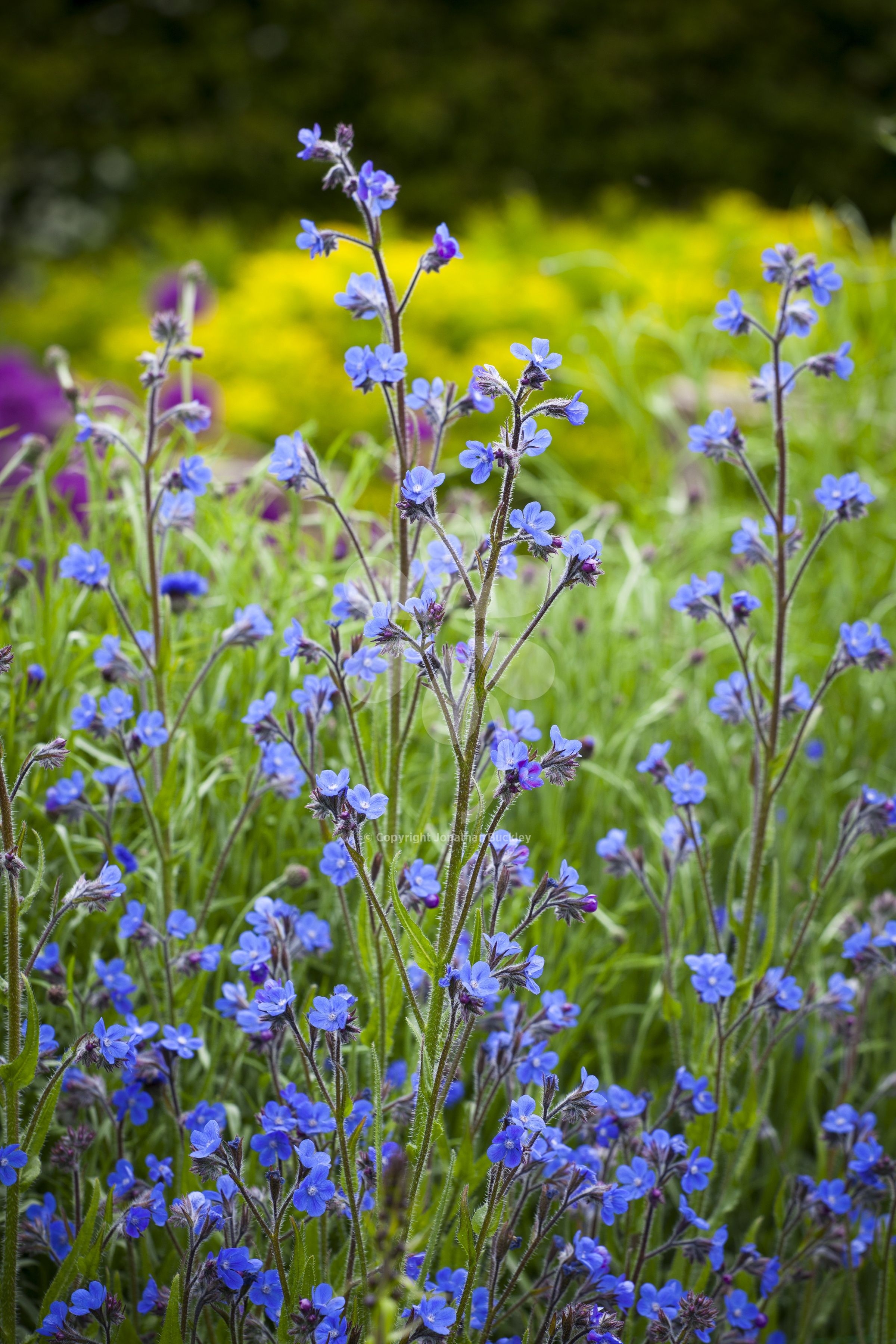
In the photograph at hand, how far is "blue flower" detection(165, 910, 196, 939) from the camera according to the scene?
153cm

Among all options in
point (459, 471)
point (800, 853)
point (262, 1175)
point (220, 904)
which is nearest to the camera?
point (262, 1175)

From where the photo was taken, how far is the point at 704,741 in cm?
236

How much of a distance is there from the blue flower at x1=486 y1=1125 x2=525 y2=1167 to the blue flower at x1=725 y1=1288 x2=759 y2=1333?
0.55 meters

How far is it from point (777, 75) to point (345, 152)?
373 inches

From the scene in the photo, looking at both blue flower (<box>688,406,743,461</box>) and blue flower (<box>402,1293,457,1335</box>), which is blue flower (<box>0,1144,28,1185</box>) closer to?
blue flower (<box>402,1293,457,1335</box>)

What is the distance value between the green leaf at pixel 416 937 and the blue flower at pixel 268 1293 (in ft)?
1.41

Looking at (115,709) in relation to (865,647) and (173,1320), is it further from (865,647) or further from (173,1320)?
(865,647)

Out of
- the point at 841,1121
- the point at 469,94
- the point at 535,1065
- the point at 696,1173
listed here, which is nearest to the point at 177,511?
the point at 535,1065

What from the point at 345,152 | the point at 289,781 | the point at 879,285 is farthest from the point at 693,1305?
the point at 879,285

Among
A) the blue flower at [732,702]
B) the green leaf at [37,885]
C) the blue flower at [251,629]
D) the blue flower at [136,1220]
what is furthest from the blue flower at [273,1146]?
the blue flower at [732,702]

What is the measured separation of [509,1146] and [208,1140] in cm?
32

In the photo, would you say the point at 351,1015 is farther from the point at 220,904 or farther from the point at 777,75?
the point at 777,75

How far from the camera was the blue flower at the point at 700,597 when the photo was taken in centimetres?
155

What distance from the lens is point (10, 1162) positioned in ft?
4.00
